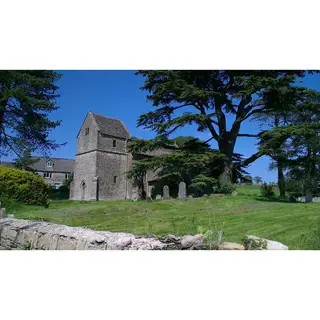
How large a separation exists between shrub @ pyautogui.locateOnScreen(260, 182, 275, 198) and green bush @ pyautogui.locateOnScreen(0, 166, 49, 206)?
12.3 feet

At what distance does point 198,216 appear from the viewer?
5.09m

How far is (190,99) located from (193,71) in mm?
530

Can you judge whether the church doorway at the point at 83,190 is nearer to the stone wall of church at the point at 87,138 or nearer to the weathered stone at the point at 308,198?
the stone wall of church at the point at 87,138

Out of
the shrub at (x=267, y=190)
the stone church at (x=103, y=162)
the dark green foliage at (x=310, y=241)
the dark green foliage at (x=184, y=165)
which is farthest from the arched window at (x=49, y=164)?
the dark green foliage at (x=310, y=241)

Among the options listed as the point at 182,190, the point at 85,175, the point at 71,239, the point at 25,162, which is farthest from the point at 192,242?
the point at 25,162

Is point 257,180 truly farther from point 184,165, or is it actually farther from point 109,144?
point 109,144

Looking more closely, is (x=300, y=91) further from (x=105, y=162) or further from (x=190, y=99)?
(x=105, y=162)

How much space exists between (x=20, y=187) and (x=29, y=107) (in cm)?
145

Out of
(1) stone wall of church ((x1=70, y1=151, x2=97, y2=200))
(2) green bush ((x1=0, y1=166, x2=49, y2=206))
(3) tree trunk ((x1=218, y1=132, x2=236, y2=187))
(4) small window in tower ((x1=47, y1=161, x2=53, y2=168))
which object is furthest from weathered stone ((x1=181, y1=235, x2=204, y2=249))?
(4) small window in tower ((x1=47, y1=161, x2=53, y2=168))

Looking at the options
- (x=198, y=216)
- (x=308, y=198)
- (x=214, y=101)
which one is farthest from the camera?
(x=214, y=101)

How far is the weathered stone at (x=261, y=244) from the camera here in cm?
445

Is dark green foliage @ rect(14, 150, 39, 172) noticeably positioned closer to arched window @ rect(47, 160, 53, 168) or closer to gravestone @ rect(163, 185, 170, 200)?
arched window @ rect(47, 160, 53, 168)
